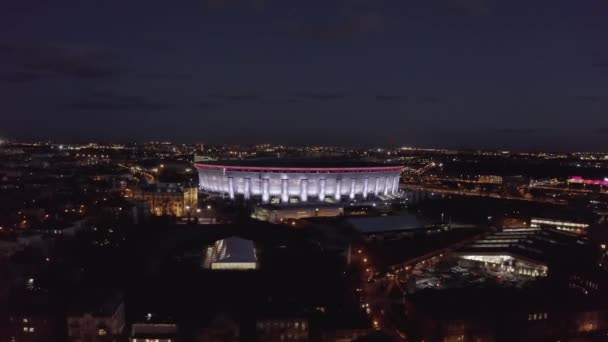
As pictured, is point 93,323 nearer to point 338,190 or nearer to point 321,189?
point 321,189

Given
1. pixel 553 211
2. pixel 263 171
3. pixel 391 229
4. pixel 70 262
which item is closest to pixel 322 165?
pixel 263 171

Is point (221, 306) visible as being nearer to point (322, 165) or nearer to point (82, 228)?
point (82, 228)

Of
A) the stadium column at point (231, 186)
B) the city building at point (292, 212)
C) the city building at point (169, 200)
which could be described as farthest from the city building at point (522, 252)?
the stadium column at point (231, 186)

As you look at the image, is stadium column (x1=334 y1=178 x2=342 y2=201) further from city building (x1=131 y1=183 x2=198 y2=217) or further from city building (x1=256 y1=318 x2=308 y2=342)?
city building (x1=256 y1=318 x2=308 y2=342)

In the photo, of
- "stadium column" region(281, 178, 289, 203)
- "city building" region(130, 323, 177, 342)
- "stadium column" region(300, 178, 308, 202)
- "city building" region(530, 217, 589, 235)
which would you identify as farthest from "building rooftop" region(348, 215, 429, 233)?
"city building" region(130, 323, 177, 342)

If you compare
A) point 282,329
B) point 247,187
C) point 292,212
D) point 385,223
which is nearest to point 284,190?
point 247,187

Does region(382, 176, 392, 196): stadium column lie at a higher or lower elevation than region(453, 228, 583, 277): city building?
higher
